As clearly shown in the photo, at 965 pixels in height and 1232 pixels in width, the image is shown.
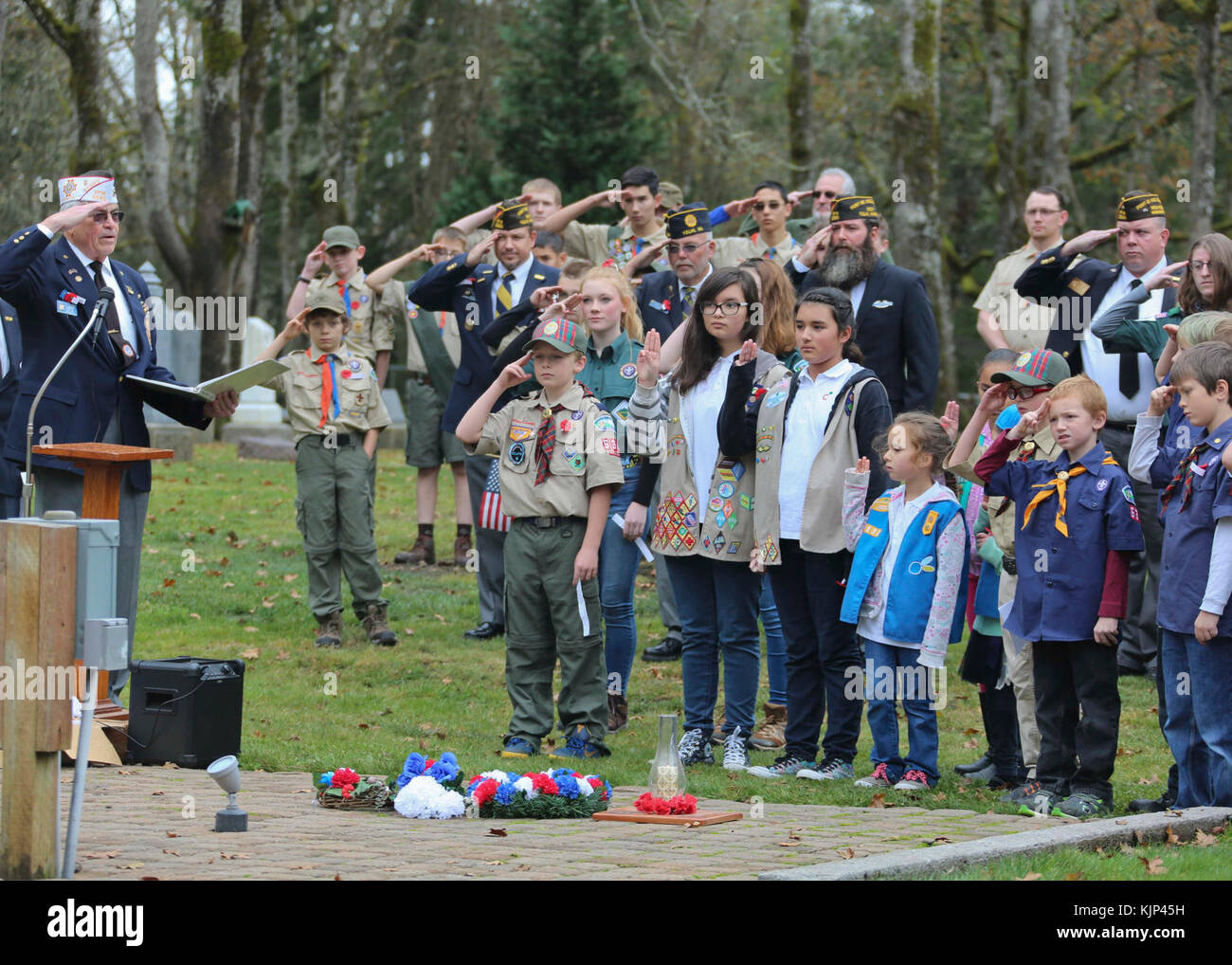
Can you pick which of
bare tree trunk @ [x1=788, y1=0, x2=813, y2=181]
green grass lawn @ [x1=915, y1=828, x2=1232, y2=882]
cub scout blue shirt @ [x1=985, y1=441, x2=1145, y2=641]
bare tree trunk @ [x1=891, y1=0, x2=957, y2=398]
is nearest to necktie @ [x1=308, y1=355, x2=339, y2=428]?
cub scout blue shirt @ [x1=985, y1=441, x2=1145, y2=641]

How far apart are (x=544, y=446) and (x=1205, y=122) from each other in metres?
15.8

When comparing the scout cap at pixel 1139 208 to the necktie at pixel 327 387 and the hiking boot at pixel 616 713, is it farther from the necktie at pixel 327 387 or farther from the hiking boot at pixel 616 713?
the necktie at pixel 327 387

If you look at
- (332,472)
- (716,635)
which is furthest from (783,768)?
(332,472)

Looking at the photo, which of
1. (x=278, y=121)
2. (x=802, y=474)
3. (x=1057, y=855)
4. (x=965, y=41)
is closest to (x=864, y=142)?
(x=965, y=41)

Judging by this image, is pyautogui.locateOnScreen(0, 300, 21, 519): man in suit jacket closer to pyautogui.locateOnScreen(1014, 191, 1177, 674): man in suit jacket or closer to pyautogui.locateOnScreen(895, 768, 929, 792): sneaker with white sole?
pyautogui.locateOnScreen(895, 768, 929, 792): sneaker with white sole

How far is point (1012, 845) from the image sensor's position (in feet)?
18.7

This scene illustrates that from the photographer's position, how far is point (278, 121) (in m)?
41.4

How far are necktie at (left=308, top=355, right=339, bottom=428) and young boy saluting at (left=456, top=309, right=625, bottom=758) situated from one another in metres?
3.20

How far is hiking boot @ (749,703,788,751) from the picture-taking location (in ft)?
28.6

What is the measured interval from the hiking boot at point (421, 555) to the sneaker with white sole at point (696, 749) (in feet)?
20.9

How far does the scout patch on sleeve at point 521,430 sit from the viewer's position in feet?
27.5

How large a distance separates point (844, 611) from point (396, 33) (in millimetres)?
33590

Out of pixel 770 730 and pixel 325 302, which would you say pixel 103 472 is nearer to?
pixel 325 302
